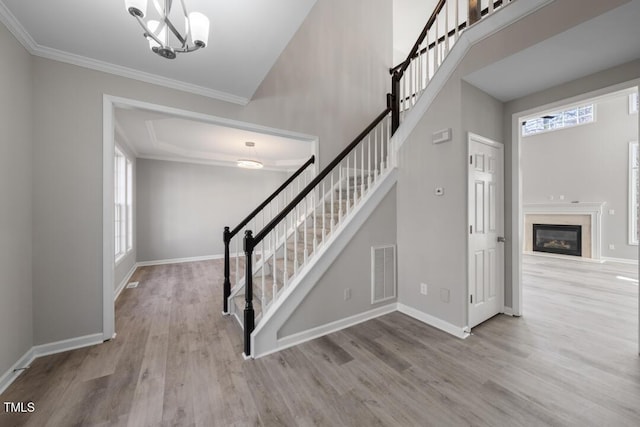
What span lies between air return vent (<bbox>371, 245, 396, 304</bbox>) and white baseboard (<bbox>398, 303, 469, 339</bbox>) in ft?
0.73

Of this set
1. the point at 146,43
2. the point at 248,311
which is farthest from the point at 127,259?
the point at 146,43

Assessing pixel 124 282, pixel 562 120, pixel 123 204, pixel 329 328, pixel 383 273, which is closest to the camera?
pixel 329 328

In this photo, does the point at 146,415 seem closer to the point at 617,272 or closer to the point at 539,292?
the point at 539,292

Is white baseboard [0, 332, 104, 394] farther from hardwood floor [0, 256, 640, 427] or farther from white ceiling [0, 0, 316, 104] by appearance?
white ceiling [0, 0, 316, 104]

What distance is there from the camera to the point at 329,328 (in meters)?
2.63

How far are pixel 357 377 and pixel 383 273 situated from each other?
138 centimetres

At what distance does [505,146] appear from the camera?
3.04 metres

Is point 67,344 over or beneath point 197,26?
beneath

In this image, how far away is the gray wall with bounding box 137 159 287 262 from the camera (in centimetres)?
589

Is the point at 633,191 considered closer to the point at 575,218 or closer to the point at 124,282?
the point at 575,218

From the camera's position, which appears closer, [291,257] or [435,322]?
[435,322]

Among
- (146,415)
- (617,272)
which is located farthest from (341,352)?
(617,272)

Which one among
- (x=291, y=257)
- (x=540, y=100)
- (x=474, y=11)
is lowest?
(x=291, y=257)

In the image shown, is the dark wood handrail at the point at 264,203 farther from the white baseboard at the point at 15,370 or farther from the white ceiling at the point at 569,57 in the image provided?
the white ceiling at the point at 569,57
